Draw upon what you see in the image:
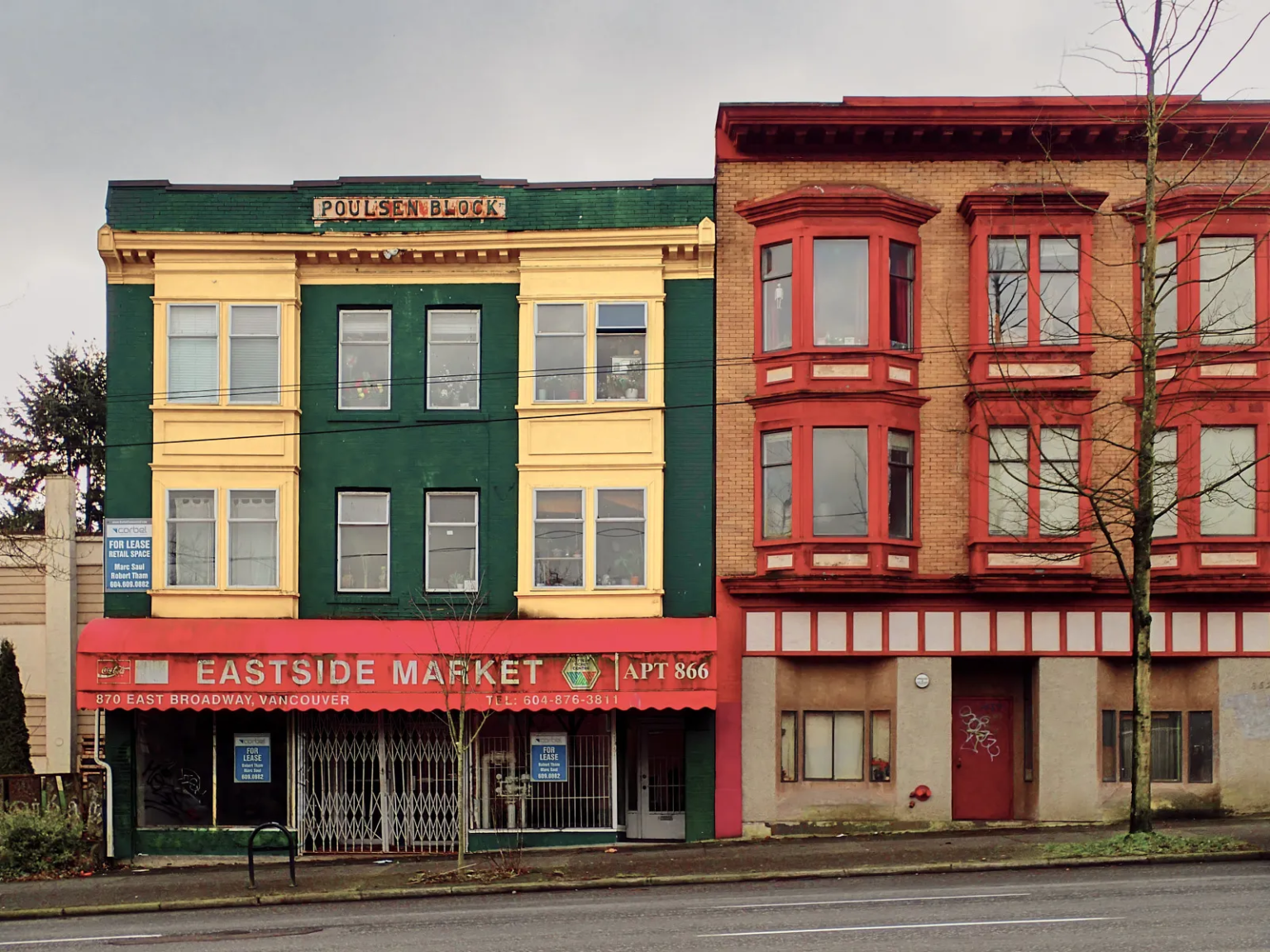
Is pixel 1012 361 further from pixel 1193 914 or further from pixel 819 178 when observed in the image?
pixel 1193 914

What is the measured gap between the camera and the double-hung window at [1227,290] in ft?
70.9

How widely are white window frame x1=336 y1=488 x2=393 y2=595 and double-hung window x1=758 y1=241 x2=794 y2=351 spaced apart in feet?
22.7

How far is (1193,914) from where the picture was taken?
42.9 feet

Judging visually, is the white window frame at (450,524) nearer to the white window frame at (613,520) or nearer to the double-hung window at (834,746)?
the white window frame at (613,520)

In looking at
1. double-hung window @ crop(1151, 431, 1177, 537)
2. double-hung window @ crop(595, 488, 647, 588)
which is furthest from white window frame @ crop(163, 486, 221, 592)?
double-hung window @ crop(1151, 431, 1177, 537)

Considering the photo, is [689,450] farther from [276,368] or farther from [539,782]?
[276,368]

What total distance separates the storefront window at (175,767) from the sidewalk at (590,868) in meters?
1.05

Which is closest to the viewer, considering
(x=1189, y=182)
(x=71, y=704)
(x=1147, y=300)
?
(x=1147, y=300)

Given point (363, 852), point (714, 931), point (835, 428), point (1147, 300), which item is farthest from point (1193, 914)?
point (363, 852)

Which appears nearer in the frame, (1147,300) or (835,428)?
(1147,300)

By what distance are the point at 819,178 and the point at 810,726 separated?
9.16 meters

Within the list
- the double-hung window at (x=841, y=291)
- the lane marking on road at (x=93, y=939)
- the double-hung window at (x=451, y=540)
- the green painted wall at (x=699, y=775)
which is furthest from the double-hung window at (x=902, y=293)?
the lane marking on road at (x=93, y=939)

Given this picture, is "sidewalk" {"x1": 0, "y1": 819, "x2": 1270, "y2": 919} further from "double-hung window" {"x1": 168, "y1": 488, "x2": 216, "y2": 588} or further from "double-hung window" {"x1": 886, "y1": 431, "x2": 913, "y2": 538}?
"double-hung window" {"x1": 886, "y1": 431, "x2": 913, "y2": 538}

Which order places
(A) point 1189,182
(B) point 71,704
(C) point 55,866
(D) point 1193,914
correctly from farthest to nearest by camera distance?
(B) point 71,704 < (A) point 1189,182 < (C) point 55,866 < (D) point 1193,914
